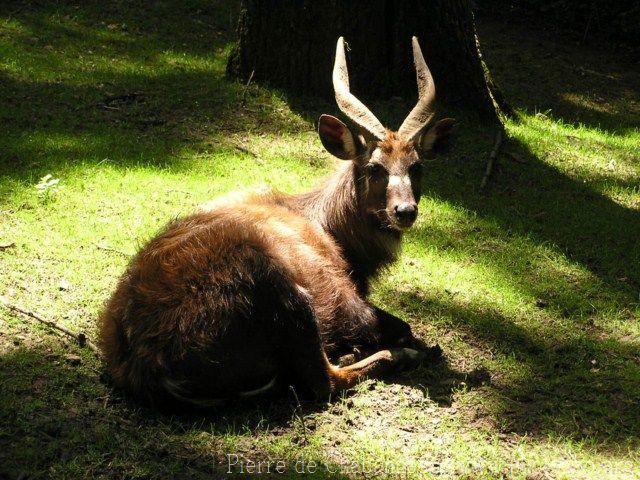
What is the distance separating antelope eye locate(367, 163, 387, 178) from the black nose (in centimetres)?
33

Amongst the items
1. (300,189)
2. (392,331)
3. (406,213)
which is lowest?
(392,331)

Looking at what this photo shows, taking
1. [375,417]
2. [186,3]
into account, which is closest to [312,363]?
[375,417]

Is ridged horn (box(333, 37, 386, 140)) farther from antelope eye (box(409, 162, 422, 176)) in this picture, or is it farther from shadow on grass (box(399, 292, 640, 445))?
shadow on grass (box(399, 292, 640, 445))

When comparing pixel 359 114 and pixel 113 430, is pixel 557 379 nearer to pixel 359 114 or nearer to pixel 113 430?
pixel 359 114

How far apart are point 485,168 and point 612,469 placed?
14.4ft

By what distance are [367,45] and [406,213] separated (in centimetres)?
371

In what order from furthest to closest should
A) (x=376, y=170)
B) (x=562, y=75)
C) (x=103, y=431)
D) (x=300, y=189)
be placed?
(x=562, y=75)
(x=300, y=189)
(x=376, y=170)
(x=103, y=431)

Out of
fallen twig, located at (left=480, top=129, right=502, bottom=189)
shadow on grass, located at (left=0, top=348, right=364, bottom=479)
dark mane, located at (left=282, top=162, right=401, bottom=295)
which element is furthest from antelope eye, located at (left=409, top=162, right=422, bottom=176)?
fallen twig, located at (left=480, top=129, right=502, bottom=189)

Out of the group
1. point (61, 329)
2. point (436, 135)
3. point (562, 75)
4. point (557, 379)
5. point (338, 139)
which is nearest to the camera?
point (61, 329)

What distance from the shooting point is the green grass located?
4.56m

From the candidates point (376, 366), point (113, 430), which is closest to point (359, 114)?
point (376, 366)

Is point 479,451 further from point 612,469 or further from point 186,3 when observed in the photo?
point 186,3

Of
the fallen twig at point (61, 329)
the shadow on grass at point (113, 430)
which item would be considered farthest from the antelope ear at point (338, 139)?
the fallen twig at point (61, 329)

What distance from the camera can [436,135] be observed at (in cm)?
610
